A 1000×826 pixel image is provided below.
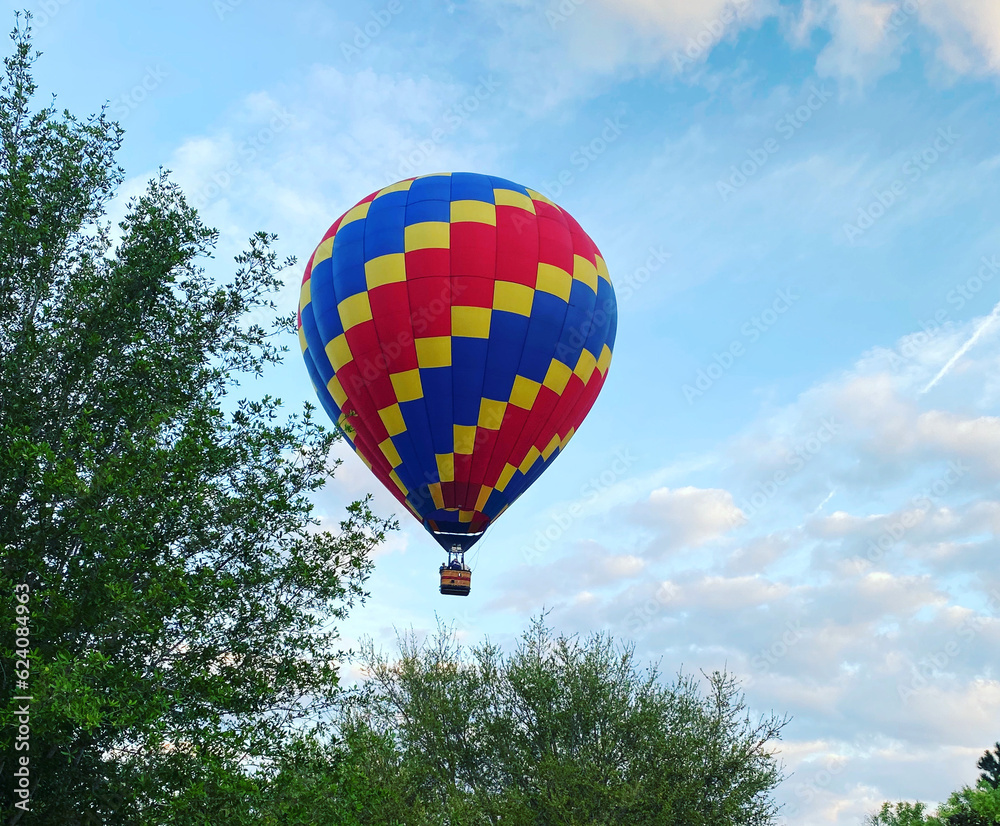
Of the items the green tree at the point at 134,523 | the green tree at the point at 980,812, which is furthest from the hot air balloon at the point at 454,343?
the green tree at the point at 980,812

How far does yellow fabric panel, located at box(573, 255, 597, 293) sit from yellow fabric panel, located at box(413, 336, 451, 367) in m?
4.36

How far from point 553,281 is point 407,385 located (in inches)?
191

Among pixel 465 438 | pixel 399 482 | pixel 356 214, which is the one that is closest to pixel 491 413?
pixel 465 438

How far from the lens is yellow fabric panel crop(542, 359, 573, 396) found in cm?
2334

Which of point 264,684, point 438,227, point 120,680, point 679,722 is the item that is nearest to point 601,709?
point 679,722

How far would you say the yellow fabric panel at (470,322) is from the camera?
2245cm

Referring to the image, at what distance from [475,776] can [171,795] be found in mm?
15725

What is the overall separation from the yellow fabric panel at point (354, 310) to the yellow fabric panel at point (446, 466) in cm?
413

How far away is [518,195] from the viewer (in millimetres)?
24875

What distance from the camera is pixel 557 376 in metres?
23.5

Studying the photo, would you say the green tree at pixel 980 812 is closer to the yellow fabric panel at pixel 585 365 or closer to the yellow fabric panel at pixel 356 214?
the yellow fabric panel at pixel 585 365

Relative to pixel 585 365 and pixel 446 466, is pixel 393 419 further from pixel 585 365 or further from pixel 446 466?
pixel 585 365
